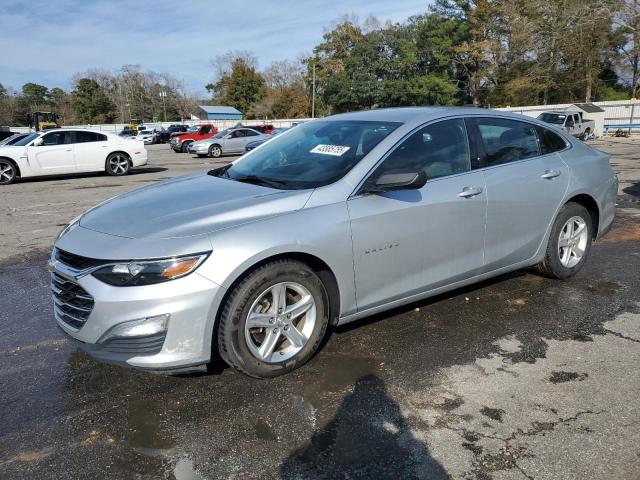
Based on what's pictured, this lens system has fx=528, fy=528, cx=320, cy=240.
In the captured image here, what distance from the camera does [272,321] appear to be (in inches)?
128

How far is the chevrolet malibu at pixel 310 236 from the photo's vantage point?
2.92 meters

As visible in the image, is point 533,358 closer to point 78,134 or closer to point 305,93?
point 78,134

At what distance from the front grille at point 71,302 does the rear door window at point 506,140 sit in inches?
122

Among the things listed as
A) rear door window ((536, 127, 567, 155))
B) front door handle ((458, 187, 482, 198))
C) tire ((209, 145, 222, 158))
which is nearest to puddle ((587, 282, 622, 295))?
rear door window ((536, 127, 567, 155))

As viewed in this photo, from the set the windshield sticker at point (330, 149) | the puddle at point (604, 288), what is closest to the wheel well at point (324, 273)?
the windshield sticker at point (330, 149)

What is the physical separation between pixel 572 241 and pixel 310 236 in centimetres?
301

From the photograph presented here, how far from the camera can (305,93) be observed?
84.0m

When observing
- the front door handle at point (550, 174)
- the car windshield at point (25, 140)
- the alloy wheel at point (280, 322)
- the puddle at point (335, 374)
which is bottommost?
the puddle at point (335, 374)

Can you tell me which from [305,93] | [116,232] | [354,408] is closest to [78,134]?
[116,232]

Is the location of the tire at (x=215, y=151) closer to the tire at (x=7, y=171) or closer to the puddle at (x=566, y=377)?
the tire at (x=7, y=171)

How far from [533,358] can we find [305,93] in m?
84.1

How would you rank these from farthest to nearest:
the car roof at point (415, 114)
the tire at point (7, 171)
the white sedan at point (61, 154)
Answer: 1. the white sedan at point (61, 154)
2. the tire at point (7, 171)
3. the car roof at point (415, 114)

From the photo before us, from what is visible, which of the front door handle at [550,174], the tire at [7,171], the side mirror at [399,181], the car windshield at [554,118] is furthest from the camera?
the car windshield at [554,118]

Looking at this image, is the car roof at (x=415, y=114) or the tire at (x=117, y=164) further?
the tire at (x=117, y=164)
